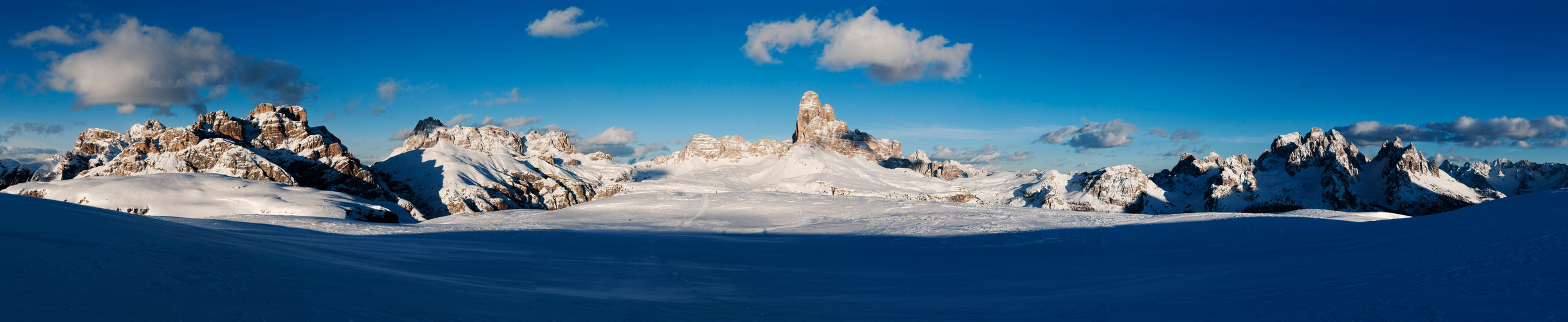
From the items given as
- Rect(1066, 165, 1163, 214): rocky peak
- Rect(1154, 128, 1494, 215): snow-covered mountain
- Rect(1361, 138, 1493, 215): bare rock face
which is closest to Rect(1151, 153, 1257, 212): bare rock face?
Rect(1154, 128, 1494, 215): snow-covered mountain

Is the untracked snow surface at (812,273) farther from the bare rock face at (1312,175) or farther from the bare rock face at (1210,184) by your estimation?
the bare rock face at (1312,175)

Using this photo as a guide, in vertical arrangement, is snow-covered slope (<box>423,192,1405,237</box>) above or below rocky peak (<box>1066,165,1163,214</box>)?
below

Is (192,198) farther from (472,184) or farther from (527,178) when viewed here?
(527,178)

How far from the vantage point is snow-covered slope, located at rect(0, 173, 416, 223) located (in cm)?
4594

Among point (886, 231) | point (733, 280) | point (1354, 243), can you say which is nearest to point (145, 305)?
point (733, 280)

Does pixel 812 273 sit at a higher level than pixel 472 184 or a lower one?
lower

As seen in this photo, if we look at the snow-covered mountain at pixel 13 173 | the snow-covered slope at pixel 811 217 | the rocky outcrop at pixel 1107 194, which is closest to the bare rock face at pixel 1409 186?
the rocky outcrop at pixel 1107 194

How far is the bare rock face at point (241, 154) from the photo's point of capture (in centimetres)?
6375

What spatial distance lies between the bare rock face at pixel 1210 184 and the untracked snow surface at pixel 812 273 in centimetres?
15510

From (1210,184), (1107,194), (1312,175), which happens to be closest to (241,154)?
(1107,194)

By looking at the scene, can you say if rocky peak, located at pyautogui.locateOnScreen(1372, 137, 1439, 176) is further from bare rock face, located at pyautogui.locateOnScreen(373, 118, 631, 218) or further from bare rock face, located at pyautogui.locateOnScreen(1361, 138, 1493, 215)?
bare rock face, located at pyautogui.locateOnScreen(373, 118, 631, 218)

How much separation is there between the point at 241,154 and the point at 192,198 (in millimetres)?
20236

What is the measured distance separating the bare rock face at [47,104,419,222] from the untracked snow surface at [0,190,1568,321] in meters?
44.0

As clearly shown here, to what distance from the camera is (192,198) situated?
47875 mm
